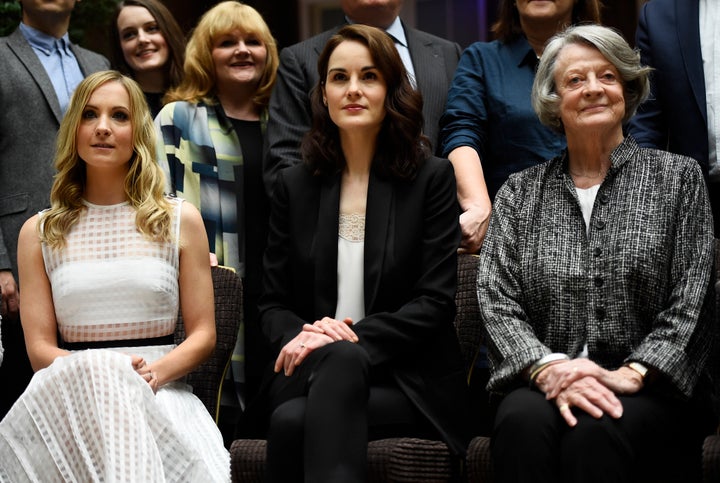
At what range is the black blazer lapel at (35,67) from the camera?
4172 millimetres

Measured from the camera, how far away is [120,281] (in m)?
3.23

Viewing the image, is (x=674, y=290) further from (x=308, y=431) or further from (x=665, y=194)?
(x=308, y=431)

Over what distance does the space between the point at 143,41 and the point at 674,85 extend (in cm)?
207

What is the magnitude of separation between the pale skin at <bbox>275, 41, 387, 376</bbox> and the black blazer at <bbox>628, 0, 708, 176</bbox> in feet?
2.87

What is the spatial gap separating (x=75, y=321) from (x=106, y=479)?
660 millimetres

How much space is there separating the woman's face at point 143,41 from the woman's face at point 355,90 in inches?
51.0

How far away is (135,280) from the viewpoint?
3.23 metres

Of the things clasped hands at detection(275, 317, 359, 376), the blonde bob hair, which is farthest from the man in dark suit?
the blonde bob hair

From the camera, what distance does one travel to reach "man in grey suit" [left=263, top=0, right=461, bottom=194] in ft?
12.7

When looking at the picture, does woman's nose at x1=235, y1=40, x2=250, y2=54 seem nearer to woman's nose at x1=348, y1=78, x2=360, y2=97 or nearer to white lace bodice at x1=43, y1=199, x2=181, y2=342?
woman's nose at x1=348, y1=78, x2=360, y2=97

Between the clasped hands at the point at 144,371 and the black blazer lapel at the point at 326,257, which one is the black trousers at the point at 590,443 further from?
the clasped hands at the point at 144,371

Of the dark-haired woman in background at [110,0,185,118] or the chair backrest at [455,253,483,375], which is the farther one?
the dark-haired woman in background at [110,0,185,118]

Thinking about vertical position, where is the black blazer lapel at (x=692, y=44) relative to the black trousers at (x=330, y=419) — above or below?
above

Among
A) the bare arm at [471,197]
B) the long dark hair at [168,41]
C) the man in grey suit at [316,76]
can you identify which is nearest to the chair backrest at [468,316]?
the bare arm at [471,197]
